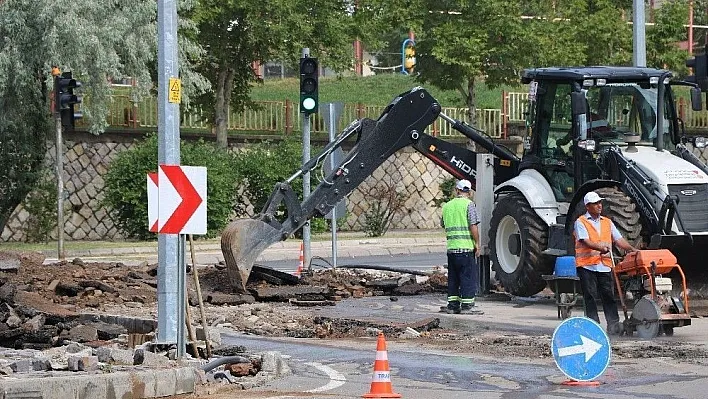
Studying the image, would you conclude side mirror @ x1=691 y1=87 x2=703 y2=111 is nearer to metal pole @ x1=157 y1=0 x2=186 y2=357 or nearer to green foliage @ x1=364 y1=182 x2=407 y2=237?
metal pole @ x1=157 y1=0 x2=186 y2=357

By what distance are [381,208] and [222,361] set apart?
92.6 feet

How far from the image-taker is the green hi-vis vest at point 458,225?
64.4 feet

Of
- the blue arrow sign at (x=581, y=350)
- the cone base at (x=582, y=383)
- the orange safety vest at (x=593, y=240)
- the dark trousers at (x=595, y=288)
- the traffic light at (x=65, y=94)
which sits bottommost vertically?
the cone base at (x=582, y=383)

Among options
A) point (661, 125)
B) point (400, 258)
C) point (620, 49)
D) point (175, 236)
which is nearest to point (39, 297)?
point (175, 236)

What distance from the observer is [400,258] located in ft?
105

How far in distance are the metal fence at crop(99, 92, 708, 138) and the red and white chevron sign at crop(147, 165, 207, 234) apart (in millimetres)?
25329

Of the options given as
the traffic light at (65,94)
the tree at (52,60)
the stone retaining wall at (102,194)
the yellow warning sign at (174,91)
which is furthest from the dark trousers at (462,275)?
the stone retaining wall at (102,194)

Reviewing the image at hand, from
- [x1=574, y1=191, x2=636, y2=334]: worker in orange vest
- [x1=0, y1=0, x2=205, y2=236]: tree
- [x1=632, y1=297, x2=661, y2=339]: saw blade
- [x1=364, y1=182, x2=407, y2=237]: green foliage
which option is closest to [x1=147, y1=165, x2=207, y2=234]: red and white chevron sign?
[x1=574, y1=191, x2=636, y2=334]: worker in orange vest

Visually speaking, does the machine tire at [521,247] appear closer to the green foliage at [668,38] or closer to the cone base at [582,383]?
the cone base at [582,383]

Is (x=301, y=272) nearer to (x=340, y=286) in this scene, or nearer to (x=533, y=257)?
(x=340, y=286)

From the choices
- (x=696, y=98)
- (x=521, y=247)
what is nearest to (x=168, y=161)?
(x=521, y=247)

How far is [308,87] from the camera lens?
84.7ft

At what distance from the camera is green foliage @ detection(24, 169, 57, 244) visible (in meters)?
37.2

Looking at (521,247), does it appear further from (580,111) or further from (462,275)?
(580,111)
